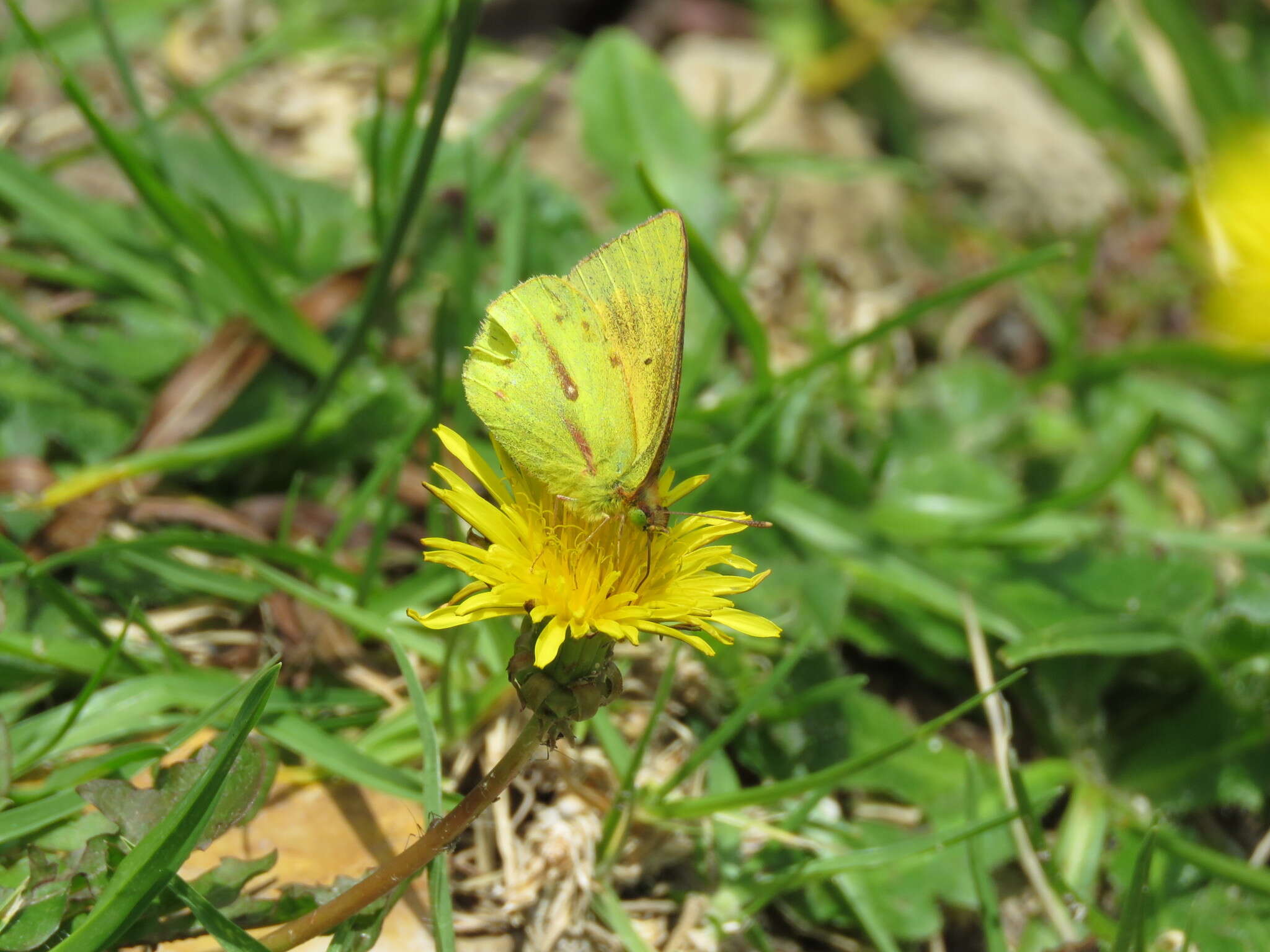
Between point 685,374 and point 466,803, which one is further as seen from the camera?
point 685,374

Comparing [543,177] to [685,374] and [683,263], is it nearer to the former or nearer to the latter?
[685,374]

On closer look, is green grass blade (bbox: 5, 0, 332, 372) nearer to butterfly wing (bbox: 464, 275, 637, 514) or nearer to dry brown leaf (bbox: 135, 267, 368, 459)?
dry brown leaf (bbox: 135, 267, 368, 459)

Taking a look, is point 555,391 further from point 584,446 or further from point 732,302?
point 732,302

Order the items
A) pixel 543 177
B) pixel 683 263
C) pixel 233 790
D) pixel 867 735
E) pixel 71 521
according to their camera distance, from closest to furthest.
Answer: pixel 233 790 < pixel 683 263 < pixel 71 521 < pixel 867 735 < pixel 543 177

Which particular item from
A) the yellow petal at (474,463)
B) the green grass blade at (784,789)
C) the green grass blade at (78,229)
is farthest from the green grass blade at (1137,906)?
the green grass blade at (78,229)

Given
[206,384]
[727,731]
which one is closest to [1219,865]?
[727,731]

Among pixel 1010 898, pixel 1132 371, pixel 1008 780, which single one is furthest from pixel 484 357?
pixel 1132 371
